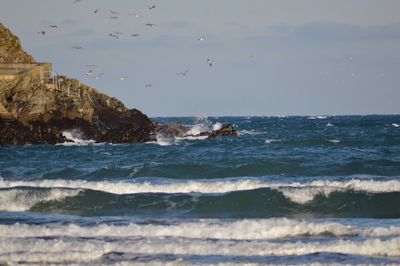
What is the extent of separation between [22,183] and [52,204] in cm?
431

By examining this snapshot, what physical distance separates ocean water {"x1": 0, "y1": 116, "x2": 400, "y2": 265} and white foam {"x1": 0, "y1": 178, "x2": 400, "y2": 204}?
38mm

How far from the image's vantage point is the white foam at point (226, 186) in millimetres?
23516

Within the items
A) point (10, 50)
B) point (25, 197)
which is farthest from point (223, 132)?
point (25, 197)

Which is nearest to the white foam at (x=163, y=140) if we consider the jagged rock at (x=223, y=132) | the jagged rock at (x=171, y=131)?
the jagged rock at (x=171, y=131)

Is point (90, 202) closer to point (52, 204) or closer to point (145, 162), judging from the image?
point (52, 204)

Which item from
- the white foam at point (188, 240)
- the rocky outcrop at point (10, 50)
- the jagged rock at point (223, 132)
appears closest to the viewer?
the white foam at point (188, 240)

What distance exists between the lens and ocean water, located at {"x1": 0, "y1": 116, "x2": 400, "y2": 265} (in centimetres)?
1516

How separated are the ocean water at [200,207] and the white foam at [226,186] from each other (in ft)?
0.13

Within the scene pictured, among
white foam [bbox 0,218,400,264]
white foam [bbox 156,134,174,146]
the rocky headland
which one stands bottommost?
white foam [bbox 0,218,400,264]

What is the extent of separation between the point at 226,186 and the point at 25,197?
20.0ft

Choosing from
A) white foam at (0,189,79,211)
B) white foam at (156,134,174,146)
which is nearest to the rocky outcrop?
white foam at (156,134,174,146)

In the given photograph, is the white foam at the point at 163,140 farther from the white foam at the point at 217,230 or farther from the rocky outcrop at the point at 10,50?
the white foam at the point at 217,230

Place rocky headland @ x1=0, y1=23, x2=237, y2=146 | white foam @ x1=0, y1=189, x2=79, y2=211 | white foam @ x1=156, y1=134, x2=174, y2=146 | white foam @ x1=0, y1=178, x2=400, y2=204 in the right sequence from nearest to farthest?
white foam @ x1=0, y1=189, x2=79, y2=211 < white foam @ x1=0, y1=178, x2=400, y2=204 < rocky headland @ x1=0, y1=23, x2=237, y2=146 < white foam @ x1=156, y1=134, x2=174, y2=146

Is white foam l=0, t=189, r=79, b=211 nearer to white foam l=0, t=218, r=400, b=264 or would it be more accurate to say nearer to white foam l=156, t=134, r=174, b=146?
white foam l=0, t=218, r=400, b=264
